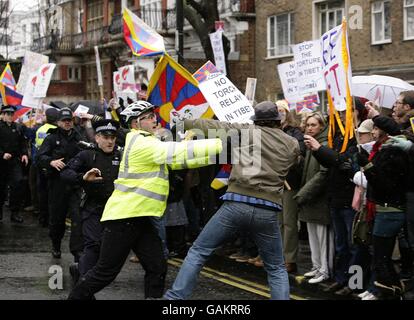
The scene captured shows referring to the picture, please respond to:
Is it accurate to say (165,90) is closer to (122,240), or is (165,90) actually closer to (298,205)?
(298,205)

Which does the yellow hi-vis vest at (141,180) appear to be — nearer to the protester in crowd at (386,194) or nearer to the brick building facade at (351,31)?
the protester in crowd at (386,194)

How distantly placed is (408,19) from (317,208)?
17.8m

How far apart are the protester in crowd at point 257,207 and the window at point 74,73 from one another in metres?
44.5

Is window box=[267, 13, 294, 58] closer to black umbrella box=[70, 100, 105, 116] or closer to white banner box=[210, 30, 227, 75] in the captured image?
white banner box=[210, 30, 227, 75]

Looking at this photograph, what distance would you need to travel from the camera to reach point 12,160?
15.3 meters

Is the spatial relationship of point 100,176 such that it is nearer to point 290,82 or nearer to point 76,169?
point 76,169

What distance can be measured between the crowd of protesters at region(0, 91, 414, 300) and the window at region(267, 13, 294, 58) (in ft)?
69.1

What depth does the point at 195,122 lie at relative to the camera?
24.4 ft

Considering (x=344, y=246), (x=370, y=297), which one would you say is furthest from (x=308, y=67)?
(x=370, y=297)

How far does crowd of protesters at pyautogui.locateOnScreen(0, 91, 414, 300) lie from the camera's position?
7.16 m

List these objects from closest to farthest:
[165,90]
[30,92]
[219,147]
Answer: [219,147] → [165,90] → [30,92]

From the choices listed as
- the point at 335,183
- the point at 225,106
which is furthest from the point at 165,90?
the point at 335,183

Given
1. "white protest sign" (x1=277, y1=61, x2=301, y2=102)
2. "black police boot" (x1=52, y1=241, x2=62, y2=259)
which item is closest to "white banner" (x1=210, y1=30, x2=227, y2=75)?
"white protest sign" (x1=277, y1=61, x2=301, y2=102)

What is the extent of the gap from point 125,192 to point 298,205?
3.32 m
